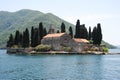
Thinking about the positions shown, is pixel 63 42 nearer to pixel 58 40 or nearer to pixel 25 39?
pixel 58 40

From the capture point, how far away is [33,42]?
A: 137 meters

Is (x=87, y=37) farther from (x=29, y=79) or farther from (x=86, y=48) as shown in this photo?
(x=29, y=79)

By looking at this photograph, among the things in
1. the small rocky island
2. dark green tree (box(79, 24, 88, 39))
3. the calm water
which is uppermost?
dark green tree (box(79, 24, 88, 39))

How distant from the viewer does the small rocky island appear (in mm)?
130625

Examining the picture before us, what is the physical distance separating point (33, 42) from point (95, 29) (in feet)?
97.9

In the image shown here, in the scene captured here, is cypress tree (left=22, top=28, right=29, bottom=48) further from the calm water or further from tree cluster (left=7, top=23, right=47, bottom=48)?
the calm water

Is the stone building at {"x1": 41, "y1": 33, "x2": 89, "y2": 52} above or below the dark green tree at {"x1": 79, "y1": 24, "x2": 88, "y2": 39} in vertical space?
below

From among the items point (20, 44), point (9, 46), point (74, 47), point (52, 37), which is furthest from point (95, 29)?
point (9, 46)

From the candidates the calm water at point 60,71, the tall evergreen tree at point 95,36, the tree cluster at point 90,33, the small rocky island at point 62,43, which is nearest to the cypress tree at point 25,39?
the small rocky island at point 62,43

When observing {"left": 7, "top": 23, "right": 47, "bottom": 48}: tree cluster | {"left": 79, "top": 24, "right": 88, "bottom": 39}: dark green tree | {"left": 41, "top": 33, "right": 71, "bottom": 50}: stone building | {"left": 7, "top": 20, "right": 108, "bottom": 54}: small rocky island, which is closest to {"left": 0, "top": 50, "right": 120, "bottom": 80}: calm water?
{"left": 7, "top": 20, "right": 108, "bottom": 54}: small rocky island

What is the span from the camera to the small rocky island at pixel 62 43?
13062cm

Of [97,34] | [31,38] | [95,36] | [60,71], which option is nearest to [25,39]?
[31,38]

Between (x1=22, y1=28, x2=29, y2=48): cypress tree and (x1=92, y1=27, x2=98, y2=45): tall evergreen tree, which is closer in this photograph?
(x1=92, y1=27, x2=98, y2=45): tall evergreen tree

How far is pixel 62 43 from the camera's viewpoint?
138m
